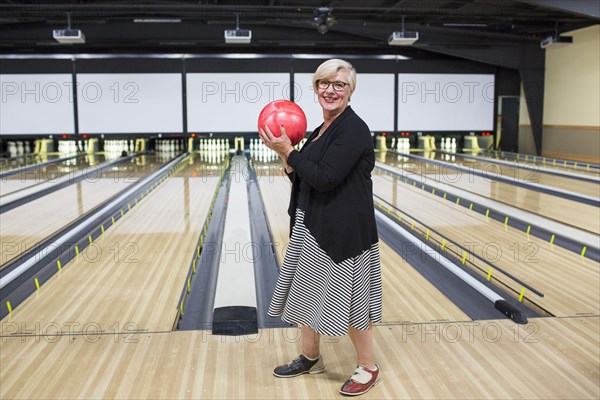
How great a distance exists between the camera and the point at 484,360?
209cm

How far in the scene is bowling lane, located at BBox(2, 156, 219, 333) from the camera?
2595mm

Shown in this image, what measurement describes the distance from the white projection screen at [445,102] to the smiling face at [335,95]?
9.22 meters

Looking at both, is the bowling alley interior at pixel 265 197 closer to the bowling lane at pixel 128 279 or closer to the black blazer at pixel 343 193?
the bowling lane at pixel 128 279

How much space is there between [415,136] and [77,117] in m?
6.08

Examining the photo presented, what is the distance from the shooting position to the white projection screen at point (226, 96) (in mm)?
10359

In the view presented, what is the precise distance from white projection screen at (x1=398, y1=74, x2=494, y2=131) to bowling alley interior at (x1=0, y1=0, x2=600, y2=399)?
0.13 ft

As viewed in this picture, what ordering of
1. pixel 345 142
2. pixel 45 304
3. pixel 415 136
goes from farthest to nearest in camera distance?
pixel 415 136
pixel 45 304
pixel 345 142

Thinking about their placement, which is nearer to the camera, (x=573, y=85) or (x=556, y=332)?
(x=556, y=332)

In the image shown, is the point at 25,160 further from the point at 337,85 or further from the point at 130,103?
the point at 337,85

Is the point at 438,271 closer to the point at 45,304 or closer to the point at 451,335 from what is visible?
the point at 451,335

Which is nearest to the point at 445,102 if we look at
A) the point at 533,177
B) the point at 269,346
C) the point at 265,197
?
the point at 533,177

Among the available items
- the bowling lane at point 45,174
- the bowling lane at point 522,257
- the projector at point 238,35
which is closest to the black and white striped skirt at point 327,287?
the bowling lane at point 522,257

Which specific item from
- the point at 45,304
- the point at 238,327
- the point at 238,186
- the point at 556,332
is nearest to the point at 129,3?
the point at 238,186

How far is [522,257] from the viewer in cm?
360
